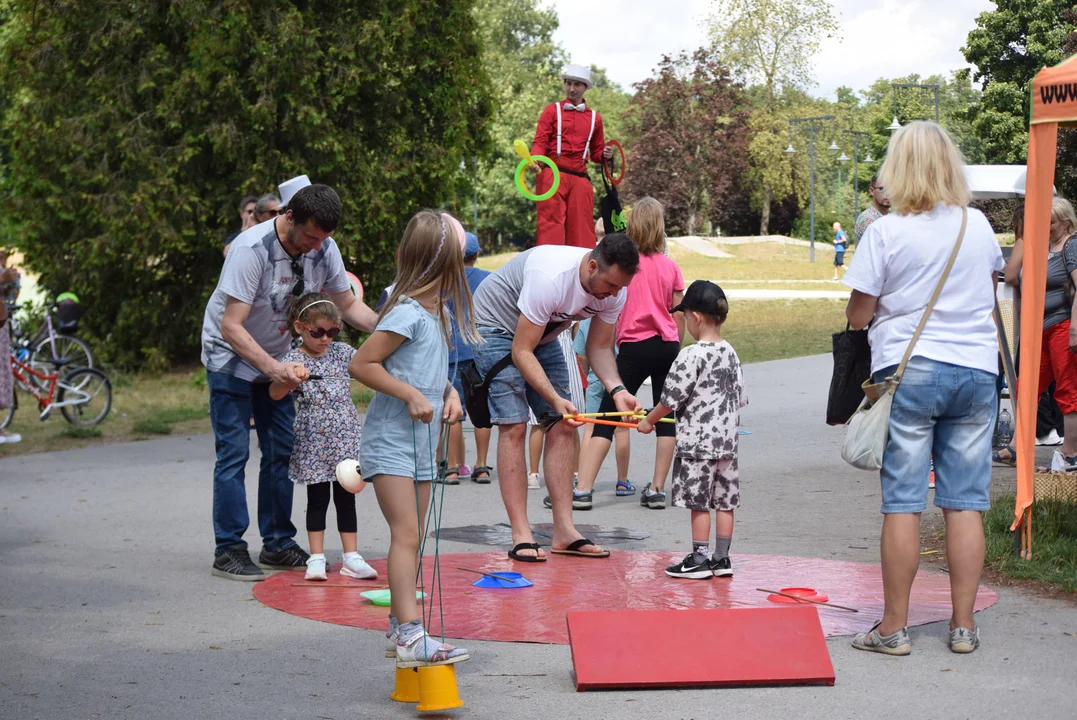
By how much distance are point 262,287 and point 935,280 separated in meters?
3.26

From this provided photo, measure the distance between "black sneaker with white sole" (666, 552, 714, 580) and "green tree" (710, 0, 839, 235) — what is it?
56.1 metres

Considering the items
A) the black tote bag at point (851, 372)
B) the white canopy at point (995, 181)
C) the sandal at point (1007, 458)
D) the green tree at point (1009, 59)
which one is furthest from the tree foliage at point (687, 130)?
the black tote bag at point (851, 372)

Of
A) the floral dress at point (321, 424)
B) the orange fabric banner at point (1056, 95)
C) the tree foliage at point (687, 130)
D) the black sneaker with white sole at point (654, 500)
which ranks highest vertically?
the tree foliage at point (687, 130)

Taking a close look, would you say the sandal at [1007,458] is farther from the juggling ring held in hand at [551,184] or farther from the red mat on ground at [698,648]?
the red mat on ground at [698,648]

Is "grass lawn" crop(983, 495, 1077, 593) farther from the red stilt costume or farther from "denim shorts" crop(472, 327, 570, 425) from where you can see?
the red stilt costume

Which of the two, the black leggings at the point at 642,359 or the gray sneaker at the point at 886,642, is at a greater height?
the black leggings at the point at 642,359

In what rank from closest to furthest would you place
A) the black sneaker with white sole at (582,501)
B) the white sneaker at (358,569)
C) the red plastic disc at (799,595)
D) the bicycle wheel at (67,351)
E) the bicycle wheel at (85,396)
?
the red plastic disc at (799,595) < the white sneaker at (358,569) < the black sneaker with white sole at (582,501) < the bicycle wheel at (85,396) < the bicycle wheel at (67,351)

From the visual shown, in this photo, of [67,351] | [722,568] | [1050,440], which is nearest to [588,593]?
[722,568]

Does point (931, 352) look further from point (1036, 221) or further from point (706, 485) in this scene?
point (706, 485)

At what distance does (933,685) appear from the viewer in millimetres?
4625

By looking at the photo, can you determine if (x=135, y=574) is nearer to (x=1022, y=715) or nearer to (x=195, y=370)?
(x=1022, y=715)

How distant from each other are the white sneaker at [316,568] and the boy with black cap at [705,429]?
68.1 inches

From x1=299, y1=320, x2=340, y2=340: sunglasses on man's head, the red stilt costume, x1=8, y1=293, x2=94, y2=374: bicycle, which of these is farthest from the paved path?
x1=8, y1=293, x2=94, y2=374: bicycle

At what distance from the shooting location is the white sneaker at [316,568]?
654cm
